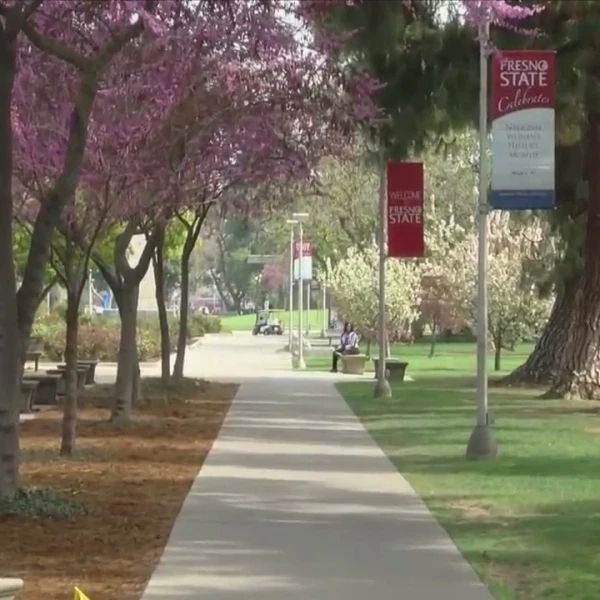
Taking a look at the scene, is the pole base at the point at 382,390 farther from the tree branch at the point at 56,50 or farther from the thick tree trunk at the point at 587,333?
the tree branch at the point at 56,50

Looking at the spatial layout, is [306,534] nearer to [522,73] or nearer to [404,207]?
[522,73]

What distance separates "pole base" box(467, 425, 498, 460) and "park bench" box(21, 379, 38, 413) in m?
9.59

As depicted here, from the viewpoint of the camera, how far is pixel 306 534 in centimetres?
1270

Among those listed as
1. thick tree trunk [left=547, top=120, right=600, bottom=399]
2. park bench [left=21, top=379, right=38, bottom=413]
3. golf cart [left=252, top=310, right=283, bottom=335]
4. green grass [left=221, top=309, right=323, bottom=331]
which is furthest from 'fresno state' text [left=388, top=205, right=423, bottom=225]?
green grass [left=221, top=309, right=323, bottom=331]

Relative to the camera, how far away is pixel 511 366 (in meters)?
55.8

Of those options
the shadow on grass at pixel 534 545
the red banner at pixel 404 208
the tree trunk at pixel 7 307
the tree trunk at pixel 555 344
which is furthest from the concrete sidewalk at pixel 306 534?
the tree trunk at pixel 555 344

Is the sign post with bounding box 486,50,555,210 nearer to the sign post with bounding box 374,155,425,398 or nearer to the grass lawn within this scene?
the grass lawn

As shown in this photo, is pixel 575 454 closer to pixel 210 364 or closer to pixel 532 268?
pixel 532 268

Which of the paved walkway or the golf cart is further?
the golf cart

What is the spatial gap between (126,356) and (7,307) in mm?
10946

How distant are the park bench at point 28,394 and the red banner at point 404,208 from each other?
686 cm

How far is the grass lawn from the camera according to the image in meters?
11.1

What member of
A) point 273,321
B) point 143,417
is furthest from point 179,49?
point 273,321

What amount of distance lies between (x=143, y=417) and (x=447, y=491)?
10.5m
